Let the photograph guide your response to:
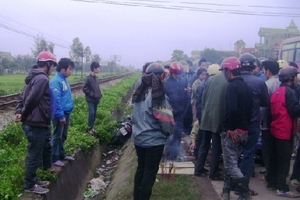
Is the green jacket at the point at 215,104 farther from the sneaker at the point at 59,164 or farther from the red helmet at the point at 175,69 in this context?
the sneaker at the point at 59,164

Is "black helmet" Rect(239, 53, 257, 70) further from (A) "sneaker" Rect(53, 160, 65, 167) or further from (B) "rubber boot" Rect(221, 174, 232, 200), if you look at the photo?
(A) "sneaker" Rect(53, 160, 65, 167)

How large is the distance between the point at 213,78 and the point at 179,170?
5.74 feet

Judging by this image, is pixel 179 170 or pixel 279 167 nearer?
pixel 279 167

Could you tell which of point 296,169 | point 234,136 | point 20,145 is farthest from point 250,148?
point 20,145

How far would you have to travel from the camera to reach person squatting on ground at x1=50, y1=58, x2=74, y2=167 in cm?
522

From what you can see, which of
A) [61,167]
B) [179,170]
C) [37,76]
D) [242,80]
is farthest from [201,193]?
[37,76]

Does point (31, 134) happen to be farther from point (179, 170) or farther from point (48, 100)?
point (179, 170)

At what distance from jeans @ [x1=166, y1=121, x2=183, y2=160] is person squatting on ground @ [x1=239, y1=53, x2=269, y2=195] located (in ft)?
6.83

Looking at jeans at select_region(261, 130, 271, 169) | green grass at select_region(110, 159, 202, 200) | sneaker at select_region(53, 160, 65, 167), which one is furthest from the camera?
Result: sneaker at select_region(53, 160, 65, 167)

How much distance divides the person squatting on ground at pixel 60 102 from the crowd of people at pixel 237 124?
141 centimetres

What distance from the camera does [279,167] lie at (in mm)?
4871

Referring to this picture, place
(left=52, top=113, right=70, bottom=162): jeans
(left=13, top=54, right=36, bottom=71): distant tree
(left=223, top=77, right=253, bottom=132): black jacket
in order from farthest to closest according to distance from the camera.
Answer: (left=13, top=54, right=36, bottom=71): distant tree
(left=52, top=113, right=70, bottom=162): jeans
(left=223, top=77, right=253, bottom=132): black jacket

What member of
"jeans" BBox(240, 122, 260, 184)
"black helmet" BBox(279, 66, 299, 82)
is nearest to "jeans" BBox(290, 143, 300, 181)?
"jeans" BBox(240, 122, 260, 184)

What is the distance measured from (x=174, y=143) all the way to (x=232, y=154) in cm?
243
